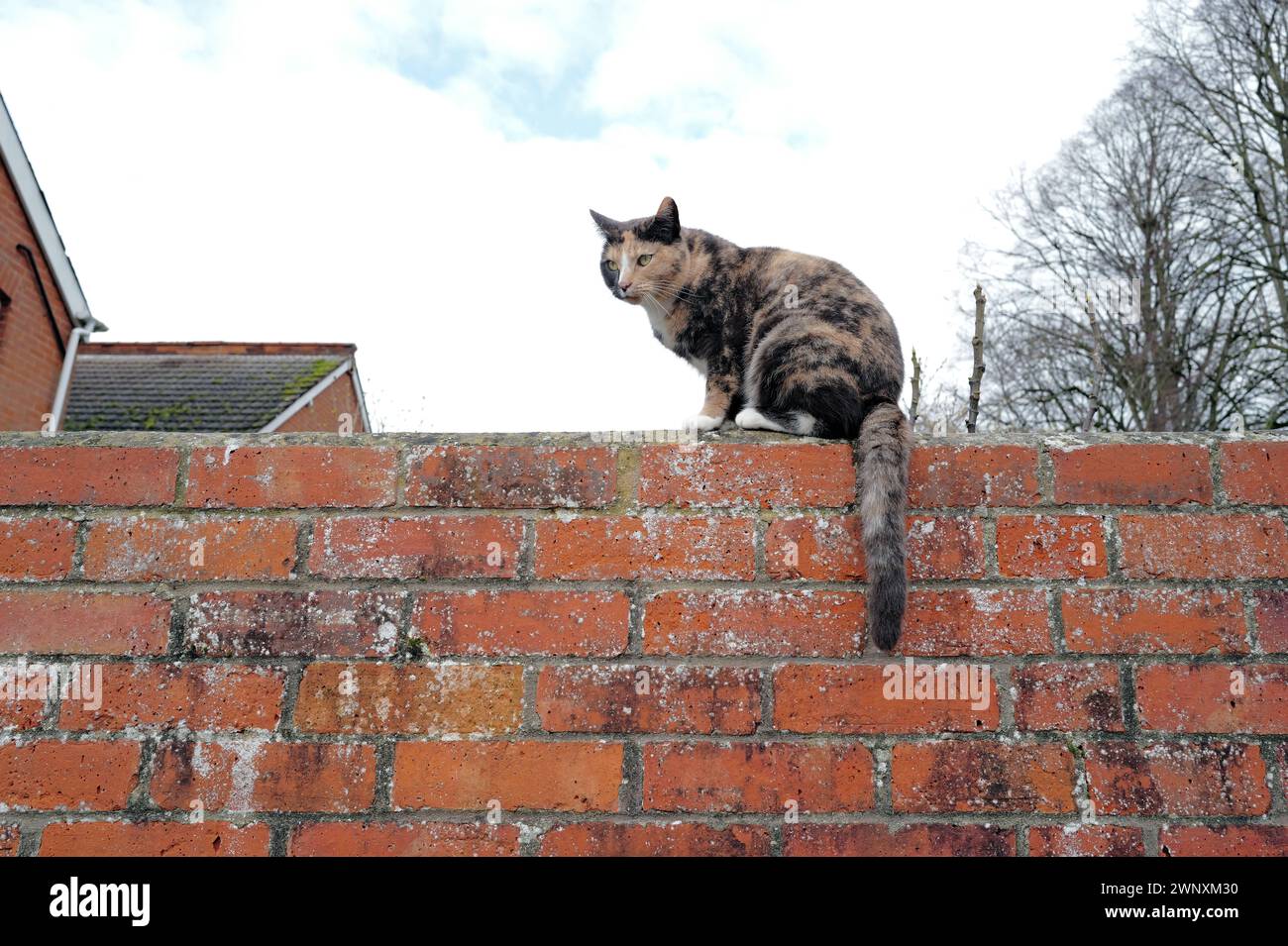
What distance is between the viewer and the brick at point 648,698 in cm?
139

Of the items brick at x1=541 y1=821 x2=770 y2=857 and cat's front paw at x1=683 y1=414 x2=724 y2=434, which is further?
cat's front paw at x1=683 y1=414 x2=724 y2=434

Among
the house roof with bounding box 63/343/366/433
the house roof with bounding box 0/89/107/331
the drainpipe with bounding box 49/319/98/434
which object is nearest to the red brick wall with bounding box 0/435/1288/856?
the house roof with bounding box 63/343/366/433

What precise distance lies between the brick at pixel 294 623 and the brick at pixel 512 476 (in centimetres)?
20

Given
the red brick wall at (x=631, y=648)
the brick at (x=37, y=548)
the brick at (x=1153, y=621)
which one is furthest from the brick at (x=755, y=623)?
the brick at (x=37, y=548)

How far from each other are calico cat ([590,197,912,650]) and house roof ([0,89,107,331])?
8.53m

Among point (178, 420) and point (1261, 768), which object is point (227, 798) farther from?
point (178, 420)

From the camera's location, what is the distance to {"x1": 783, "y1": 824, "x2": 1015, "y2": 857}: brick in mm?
1353

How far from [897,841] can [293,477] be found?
1.18 m

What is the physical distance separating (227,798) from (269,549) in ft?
1.33

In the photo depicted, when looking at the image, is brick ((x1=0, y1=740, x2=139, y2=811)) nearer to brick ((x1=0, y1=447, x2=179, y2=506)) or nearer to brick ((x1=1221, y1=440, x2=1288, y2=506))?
brick ((x1=0, y1=447, x2=179, y2=506))

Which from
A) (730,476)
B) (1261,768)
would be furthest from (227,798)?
(1261,768)

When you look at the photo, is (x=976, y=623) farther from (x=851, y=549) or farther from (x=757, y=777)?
(x=757, y=777)

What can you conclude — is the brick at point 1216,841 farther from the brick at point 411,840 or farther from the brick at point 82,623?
the brick at point 82,623

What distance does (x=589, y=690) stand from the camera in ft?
4.59
